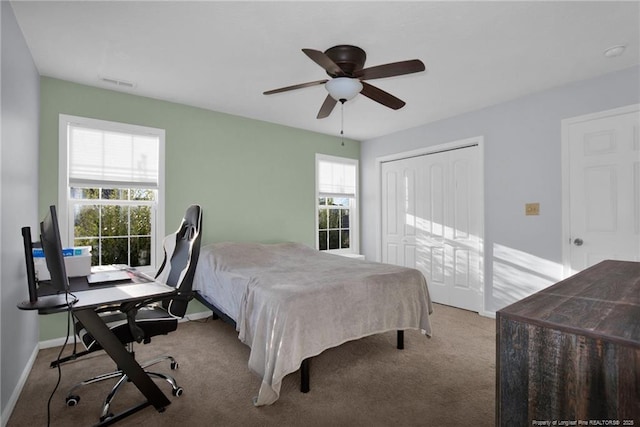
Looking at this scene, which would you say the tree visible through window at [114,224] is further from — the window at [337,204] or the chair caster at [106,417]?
the window at [337,204]

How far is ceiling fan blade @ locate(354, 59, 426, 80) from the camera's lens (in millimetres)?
2035

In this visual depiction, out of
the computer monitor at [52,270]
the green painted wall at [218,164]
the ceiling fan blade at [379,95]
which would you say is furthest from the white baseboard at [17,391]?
the ceiling fan blade at [379,95]

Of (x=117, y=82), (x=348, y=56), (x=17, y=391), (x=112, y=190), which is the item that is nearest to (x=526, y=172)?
(x=348, y=56)

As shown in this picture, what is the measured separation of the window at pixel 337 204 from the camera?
16.7ft

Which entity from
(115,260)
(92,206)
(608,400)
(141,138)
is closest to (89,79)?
(141,138)

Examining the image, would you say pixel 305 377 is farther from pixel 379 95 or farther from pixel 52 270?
pixel 379 95

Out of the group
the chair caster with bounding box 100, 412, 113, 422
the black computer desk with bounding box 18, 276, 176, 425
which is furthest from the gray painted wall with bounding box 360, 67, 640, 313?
the chair caster with bounding box 100, 412, 113, 422

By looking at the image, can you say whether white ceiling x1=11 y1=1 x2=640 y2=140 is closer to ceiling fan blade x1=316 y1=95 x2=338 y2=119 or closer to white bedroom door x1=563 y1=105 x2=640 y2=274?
ceiling fan blade x1=316 y1=95 x2=338 y2=119

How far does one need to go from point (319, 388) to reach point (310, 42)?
251cm

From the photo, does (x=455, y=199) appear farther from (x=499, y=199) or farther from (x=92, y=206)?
(x=92, y=206)

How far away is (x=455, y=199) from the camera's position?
425 cm

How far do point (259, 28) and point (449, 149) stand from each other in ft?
9.84

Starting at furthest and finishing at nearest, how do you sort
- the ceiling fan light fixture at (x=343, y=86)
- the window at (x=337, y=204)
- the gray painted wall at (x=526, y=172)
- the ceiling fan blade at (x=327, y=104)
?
the window at (x=337, y=204)
the gray painted wall at (x=526, y=172)
the ceiling fan blade at (x=327, y=104)
the ceiling fan light fixture at (x=343, y=86)

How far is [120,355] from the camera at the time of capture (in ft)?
6.09
